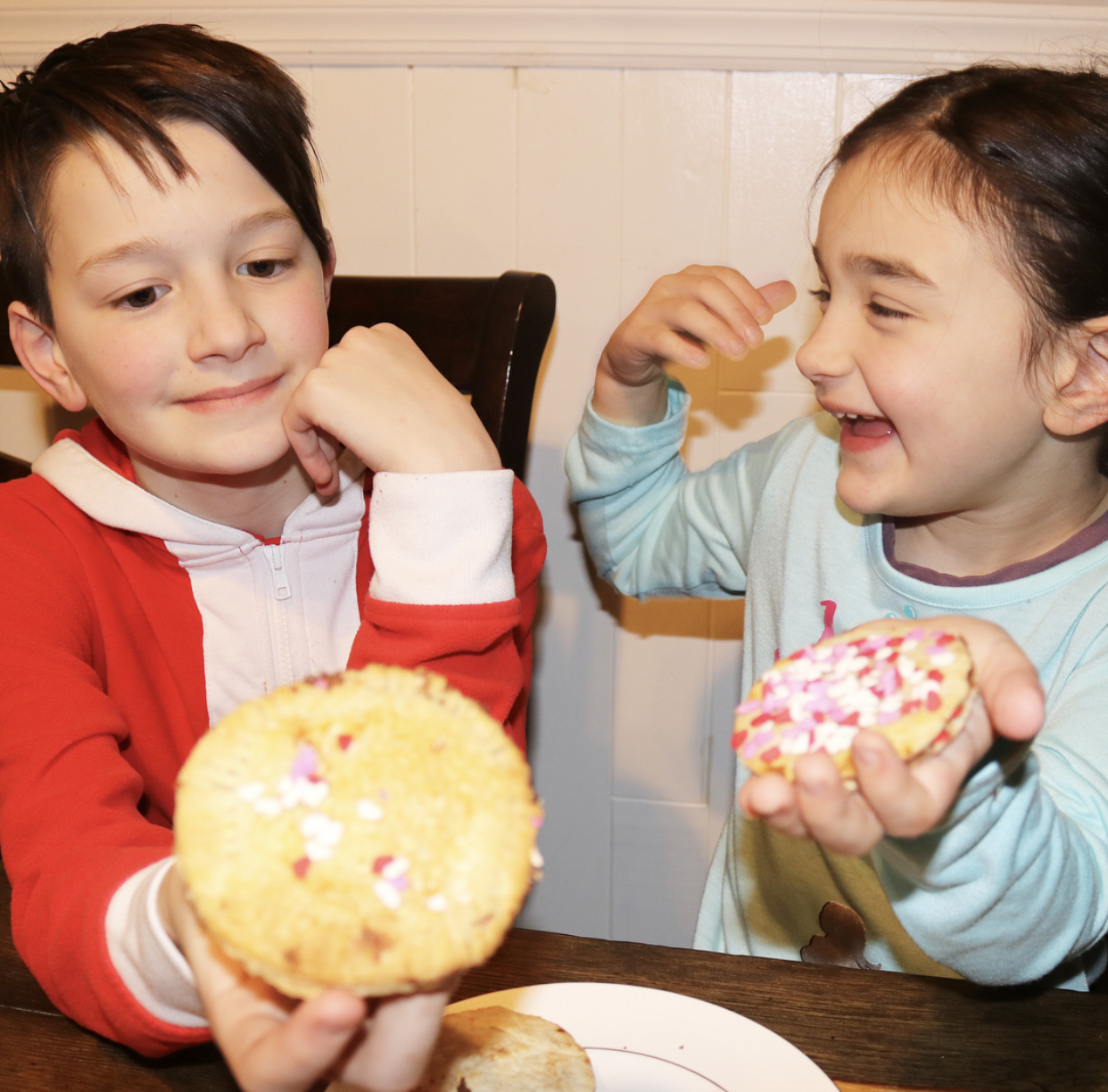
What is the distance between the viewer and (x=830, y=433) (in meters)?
1.20

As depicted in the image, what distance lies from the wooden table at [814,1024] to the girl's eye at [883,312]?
0.54 meters

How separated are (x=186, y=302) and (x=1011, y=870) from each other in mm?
792

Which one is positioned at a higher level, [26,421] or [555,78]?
[555,78]

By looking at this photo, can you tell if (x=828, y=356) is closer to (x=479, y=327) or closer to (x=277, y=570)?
(x=479, y=327)

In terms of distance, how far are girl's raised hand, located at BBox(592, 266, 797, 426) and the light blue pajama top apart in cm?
4

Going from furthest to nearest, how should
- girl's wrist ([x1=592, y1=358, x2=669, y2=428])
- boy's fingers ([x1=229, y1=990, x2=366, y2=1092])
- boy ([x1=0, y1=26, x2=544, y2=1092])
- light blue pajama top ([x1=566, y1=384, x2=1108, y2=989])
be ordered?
girl's wrist ([x1=592, y1=358, x2=669, y2=428]) → boy ([x1=0, y1=26, x2=544, y2=1092]) → light blue pajama top ([x1=566, y1=384, x2=1108, y2=989]) → boy's fingers ([x1=229, y1=990, x2=366, y2=1092])

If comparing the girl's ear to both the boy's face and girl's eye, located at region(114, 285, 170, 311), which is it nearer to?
the boy's face

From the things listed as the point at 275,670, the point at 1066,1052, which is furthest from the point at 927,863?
the point at 275,670

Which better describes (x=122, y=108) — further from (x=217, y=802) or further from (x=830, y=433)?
(x=830, y=433)

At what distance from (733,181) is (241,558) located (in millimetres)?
831

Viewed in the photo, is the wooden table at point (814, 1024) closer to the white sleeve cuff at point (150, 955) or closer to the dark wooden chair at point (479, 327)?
the white sleeve cuff at point (150, 955)

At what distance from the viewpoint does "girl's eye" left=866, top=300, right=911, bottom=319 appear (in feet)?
2.99

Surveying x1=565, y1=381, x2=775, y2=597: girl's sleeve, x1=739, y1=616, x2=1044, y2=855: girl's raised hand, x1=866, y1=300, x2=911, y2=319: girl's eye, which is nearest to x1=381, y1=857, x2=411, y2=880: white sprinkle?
x1=739, y1=616, x2=1044, y2=855: girl's raised hand

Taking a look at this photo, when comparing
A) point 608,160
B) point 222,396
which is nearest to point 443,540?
point 222,396
